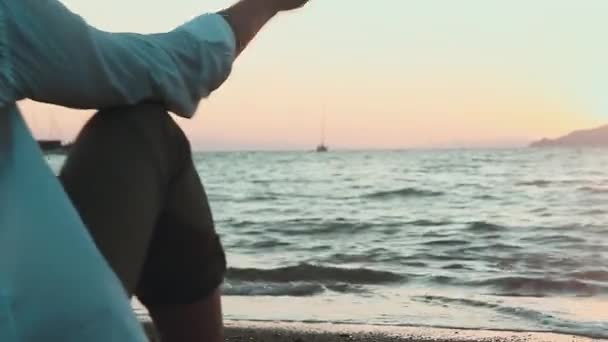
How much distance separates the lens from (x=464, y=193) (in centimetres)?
1727

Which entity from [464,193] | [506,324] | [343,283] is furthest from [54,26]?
[464,193]

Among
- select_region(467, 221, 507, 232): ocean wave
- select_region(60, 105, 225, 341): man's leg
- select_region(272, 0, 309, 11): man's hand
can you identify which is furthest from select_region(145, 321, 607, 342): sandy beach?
select_region(467, 221, 507, 232): ocean wave

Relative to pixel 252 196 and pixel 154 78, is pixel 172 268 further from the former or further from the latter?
pixel 252 196

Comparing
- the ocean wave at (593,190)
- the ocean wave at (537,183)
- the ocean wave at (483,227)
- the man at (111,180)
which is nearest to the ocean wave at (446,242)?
the ocean wave at (483,227)

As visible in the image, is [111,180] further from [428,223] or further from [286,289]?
[428,223]

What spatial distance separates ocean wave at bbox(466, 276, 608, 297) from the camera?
6266 mm

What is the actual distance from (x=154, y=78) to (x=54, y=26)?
0.55 ft

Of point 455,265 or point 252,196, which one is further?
point 252,196

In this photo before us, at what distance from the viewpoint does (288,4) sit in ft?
4.32

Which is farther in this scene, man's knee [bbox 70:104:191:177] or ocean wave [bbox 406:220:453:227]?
ocean wave [bbox 406:220:453:227]

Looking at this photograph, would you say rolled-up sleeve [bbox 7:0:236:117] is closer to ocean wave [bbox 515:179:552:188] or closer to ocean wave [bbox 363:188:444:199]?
ocean wave [bbox 363:188:444:199]

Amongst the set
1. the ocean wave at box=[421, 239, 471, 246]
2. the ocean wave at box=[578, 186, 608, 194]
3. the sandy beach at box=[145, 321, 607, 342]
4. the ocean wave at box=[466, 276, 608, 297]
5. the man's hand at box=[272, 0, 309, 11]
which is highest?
the man's hand at box=[272, 0, 309, 11]

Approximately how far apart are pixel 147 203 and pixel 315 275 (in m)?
6.07

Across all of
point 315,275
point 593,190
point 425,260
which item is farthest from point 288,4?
point 593,190
